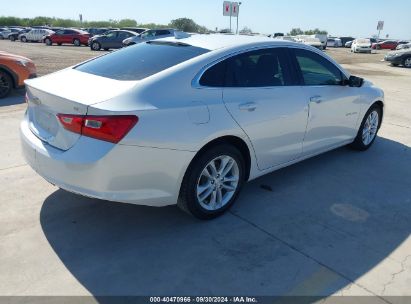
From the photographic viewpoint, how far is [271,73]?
162 inches

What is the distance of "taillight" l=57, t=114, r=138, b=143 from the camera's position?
2893 mm

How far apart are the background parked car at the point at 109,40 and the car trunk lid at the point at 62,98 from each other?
26.9 m

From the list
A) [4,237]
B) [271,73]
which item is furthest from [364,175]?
[4,237]

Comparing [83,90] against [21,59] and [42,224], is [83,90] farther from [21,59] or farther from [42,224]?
[21,59]

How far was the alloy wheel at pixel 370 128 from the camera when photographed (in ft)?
19.0

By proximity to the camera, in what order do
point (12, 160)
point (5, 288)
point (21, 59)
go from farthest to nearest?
point (21, 59) < point (12, 160) < point (5, 288)

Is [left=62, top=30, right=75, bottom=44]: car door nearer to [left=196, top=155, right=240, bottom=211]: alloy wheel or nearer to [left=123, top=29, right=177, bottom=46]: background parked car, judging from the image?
[left=123, top=29, right=177, bottom=46]: background parked car

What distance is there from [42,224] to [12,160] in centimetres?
183

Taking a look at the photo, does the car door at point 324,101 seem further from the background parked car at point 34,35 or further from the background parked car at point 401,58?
the background parked car at point 34,35

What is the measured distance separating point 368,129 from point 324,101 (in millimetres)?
1638

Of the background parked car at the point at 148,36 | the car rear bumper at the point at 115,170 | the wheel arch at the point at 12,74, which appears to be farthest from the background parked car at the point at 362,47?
the car rear bumper at the point at 115,170

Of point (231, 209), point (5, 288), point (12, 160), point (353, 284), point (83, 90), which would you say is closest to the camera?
point (5, 288)

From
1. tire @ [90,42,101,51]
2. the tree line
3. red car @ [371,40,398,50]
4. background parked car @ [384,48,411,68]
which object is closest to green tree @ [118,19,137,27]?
the tree line

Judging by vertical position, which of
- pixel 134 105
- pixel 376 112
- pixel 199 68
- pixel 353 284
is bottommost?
pixel 353 284
